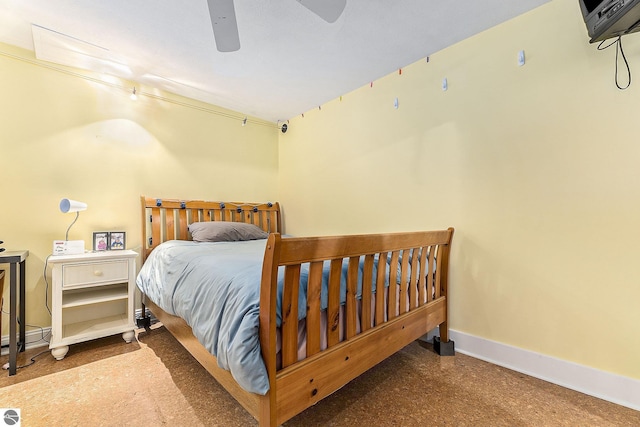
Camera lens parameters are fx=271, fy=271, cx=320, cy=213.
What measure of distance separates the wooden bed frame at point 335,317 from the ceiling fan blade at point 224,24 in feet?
4.28

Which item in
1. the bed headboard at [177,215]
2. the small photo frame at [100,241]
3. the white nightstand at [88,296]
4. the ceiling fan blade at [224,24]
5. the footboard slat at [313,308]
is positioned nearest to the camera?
the footboard slat at [313,308]

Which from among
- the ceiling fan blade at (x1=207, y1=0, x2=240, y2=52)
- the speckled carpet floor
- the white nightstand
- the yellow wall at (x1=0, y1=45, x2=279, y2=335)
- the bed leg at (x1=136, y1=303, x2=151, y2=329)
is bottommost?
the speckled carpet floor

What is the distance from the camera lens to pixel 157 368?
6.00 ft

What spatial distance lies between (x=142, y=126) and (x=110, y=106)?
284 millimetres

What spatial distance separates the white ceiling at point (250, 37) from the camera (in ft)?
5.59

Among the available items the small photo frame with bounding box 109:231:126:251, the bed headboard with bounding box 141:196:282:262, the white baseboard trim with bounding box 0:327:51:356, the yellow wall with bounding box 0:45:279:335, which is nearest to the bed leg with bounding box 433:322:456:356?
the bed headboard with bounding box 141:196:282:262

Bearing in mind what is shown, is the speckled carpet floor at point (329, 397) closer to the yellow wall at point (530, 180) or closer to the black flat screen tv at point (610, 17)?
the yellow wall at point (530, 180)

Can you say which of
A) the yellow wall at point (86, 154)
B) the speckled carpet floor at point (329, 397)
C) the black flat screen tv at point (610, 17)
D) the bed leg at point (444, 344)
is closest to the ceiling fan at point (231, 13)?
the black flat screen tv at point (610, 17)

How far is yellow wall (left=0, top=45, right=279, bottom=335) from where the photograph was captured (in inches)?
83.1

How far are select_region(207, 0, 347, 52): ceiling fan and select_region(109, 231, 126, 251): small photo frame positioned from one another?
187 centimetres

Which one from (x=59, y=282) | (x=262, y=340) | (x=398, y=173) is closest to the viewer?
(x=262, y=340)

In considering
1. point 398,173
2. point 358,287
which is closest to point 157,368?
point 358,287

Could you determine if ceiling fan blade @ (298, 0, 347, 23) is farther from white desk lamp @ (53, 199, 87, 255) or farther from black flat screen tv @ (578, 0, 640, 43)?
white desk lamp @ (53, 199, 87, 255)

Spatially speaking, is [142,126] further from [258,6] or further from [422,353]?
[422,353]
